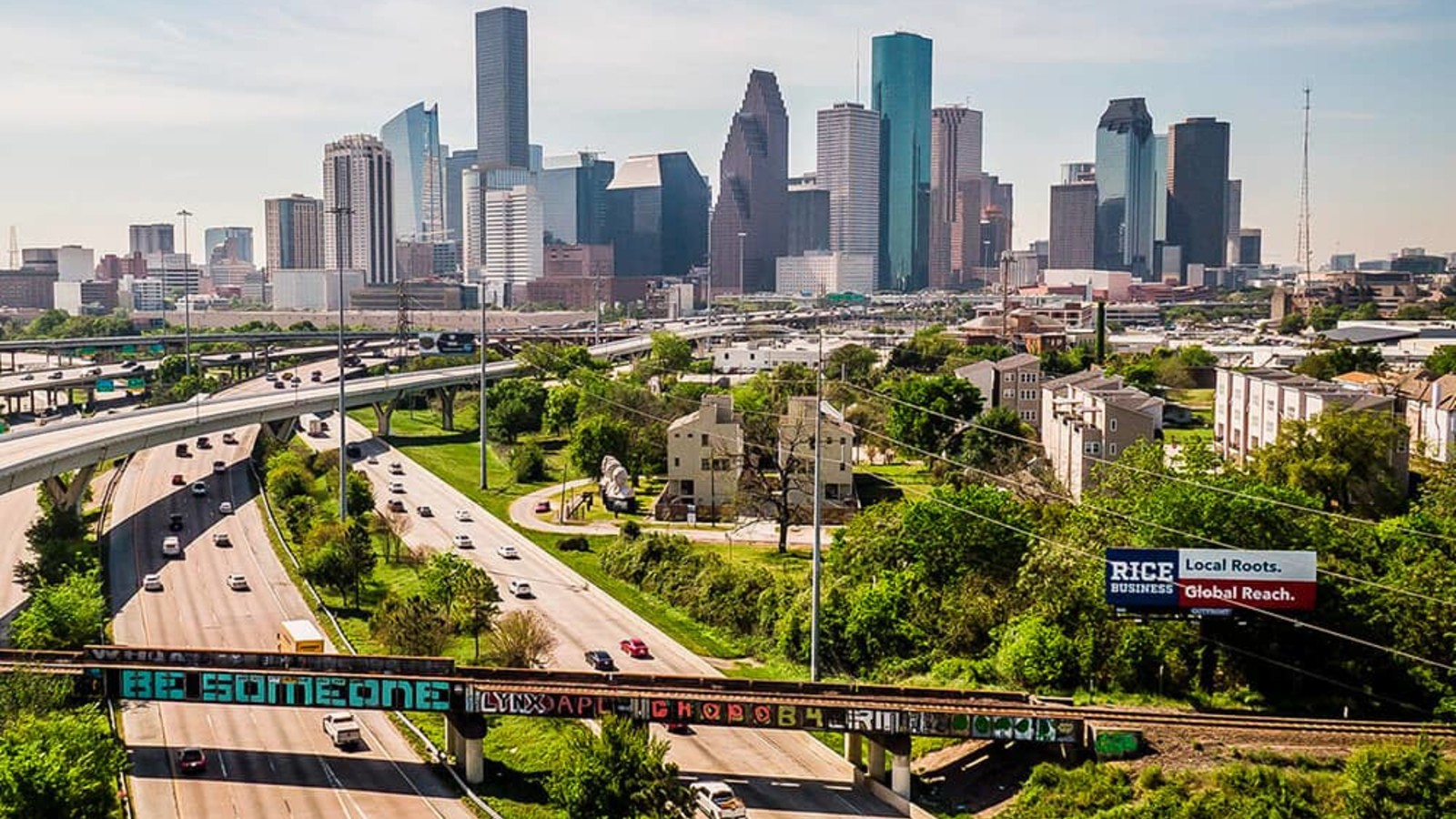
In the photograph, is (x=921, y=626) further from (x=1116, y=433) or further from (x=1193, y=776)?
(x=1116, y=433)

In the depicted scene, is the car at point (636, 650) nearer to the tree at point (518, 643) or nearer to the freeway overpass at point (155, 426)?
the tree at point (518, 643)

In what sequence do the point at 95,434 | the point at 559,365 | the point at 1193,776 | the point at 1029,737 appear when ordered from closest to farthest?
the point at 1193,776 < the point at 1029,737 < the point at 95,434 < the point at 559,365

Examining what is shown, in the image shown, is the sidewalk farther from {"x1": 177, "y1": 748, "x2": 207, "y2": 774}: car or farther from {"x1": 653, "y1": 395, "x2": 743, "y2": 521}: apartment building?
{"x1": 177, "y1": 748, "x2": 207, "y2": 774}: car

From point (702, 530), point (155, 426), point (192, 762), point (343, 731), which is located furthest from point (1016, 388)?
point (192, 762)

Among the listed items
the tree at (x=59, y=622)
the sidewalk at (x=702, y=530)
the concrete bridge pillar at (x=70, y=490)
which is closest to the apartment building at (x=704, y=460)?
the sidewalk at (x=702, y=530)

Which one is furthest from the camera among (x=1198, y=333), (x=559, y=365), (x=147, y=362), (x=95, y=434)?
(x=1198, y=333)

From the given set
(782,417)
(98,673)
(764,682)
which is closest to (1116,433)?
(782,417)
